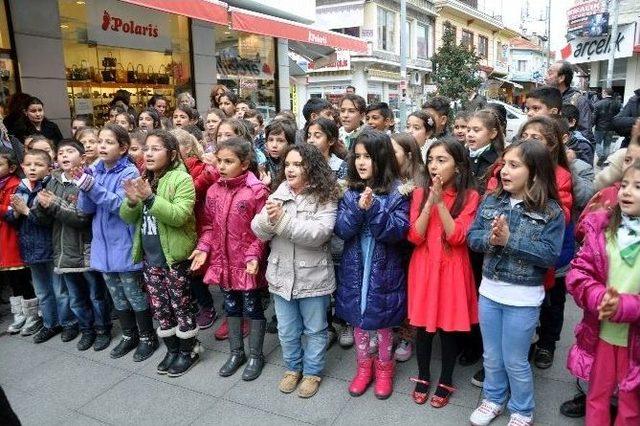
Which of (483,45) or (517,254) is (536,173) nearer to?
(517,254)

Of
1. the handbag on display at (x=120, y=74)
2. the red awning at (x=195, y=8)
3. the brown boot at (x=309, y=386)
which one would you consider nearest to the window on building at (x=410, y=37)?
the handbag on display at (x=120, y=74)

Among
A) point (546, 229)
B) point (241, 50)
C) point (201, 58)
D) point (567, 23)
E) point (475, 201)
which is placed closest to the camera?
point (546, 229)

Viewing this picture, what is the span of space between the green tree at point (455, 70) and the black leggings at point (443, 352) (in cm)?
1463

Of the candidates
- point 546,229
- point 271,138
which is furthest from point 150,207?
point 546,229

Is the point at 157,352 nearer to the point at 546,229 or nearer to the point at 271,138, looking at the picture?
the point at 271,138

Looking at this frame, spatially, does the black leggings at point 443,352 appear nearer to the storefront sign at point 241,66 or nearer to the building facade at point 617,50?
the storefront sign at point 241,66

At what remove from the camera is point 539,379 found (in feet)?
10.3

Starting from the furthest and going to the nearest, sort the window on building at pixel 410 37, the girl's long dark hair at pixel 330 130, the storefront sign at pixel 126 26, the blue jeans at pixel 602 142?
the window on building at pixel 410 37 → the blue jeans at pixel 602 142 → the storefront sign at pixel 126 26 → the girl's long dark hair at pixel 330 130

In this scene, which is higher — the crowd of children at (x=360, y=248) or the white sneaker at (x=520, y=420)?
the crowd of children at (x=360, y=248)

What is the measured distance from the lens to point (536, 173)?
2.53 meters

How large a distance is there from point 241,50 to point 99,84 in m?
3.63

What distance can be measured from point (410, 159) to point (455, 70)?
14688mm

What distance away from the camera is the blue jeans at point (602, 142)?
10848mm

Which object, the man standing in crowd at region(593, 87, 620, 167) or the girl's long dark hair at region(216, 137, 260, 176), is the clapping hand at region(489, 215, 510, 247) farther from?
the man standing in crowd at region(593, 87, 620, 167)
